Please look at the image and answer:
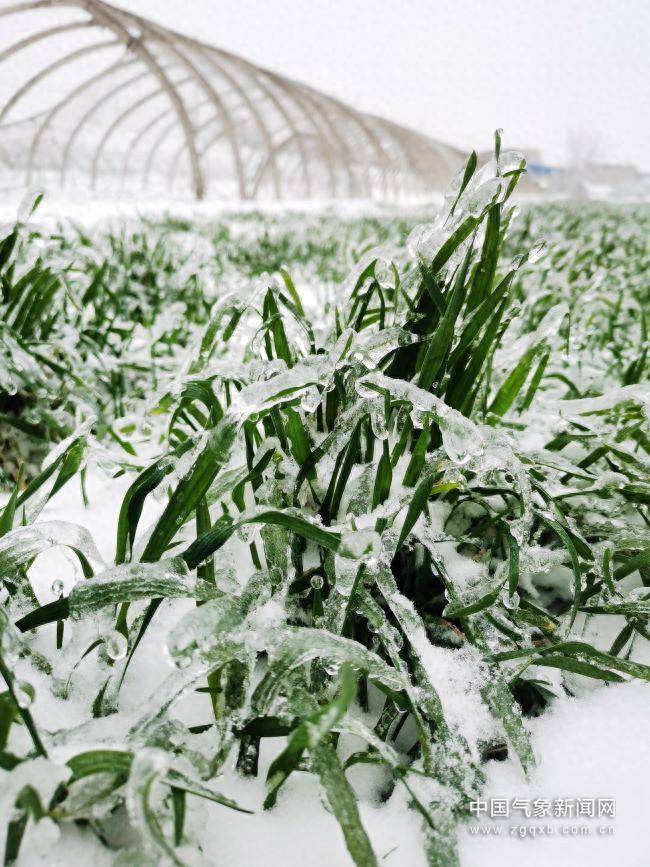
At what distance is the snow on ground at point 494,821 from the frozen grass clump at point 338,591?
14 mm

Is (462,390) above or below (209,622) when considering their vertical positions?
above

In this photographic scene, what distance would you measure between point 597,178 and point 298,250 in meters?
58.1

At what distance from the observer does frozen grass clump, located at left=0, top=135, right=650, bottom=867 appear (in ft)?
1.90

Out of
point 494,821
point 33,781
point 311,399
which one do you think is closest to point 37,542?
point 33,781

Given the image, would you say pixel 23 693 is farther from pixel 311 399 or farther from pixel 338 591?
pixel 311 399

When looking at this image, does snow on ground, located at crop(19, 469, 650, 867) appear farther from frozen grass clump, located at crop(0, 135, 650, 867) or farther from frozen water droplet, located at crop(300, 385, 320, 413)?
frozen water droplet, located at crop(300, 385, 320, 413)

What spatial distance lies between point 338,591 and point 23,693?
0.34 meters

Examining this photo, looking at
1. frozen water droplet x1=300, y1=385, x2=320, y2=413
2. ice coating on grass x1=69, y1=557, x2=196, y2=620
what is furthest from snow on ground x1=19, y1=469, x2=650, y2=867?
frozen water droplet x1=300, y1=385, x2=320, y2=413

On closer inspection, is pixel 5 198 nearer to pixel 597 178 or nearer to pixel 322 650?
pixel 322 650

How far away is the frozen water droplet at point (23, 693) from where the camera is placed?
0.53m

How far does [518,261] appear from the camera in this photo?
0.94 meters

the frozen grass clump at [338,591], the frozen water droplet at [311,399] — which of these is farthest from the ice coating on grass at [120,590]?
the frozen water droplet at [311,399]

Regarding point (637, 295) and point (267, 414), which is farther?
point (637, 295)

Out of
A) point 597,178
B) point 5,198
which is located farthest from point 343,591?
point 597,178
